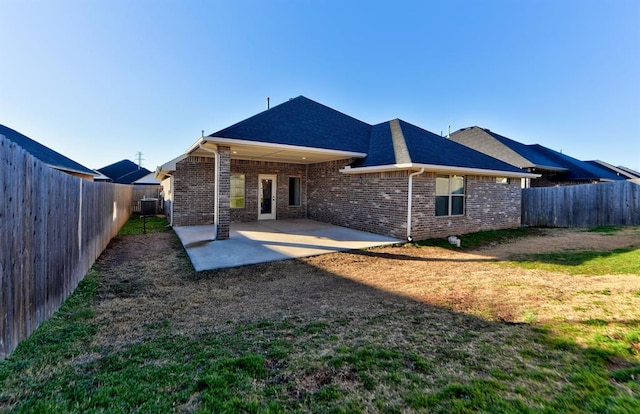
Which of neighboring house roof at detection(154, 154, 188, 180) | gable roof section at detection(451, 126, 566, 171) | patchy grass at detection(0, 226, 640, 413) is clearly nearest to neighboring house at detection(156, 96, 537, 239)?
neighboring house roof at detection(154, 154, 188, 180)

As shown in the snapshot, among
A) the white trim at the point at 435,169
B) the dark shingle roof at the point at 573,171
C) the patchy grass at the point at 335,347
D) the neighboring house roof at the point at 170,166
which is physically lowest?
the patchy grass at the point at 335,347

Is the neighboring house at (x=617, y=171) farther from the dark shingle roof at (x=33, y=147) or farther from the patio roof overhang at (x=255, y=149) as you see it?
the dark shingle roof at (x=33, y=147)

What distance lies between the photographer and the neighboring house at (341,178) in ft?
32.9

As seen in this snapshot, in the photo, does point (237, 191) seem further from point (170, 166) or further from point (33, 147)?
point (33, 147)

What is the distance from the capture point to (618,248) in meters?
8.68

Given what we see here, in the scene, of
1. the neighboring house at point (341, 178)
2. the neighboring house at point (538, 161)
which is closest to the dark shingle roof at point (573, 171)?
the neighboring house at point (538, 161)

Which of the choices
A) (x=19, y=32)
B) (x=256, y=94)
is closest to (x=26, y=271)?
(x=19, y=32)

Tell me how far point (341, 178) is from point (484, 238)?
6166 millimetres

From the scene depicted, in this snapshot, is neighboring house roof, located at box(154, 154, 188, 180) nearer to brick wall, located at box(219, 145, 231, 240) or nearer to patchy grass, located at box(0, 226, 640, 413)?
brick wall, located at box(219, 145, 231, 240)

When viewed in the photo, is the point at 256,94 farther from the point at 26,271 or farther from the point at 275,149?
the point at 26,271

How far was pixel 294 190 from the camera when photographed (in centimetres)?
1554

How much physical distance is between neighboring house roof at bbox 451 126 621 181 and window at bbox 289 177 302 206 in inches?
569

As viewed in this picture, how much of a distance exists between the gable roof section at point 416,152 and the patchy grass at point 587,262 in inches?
158

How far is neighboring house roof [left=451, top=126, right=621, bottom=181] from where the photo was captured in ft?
62.6
